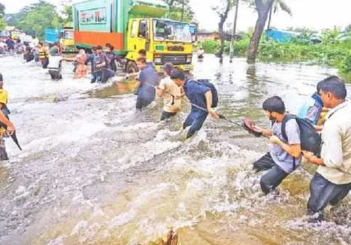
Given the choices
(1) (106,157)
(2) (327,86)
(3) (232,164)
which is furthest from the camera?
(1) (106,157)

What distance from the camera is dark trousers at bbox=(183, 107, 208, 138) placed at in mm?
6406

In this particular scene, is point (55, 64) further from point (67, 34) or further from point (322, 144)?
point (67, 34)

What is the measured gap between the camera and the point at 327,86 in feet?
10.6

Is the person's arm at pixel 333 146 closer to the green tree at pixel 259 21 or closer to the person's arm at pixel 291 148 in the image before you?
the person's arm at pixel 291 148

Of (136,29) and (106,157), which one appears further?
(136,29)

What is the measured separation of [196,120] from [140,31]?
871 centimetres

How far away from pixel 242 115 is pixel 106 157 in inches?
159

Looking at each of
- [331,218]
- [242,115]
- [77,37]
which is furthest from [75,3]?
[331,218]

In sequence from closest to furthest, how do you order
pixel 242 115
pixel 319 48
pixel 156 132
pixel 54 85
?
pixel 156 132 → pixel 242 115 → pixel 54 85 → pixel 319 48

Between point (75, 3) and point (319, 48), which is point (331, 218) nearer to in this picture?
point (75, 3)

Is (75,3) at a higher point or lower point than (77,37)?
higher

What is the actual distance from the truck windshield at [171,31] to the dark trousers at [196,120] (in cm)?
763

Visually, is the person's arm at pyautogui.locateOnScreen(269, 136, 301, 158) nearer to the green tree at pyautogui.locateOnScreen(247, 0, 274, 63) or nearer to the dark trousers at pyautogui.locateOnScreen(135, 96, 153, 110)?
the dark trousers at pyautogui.locateOnScreen(135, 96, 153, 110)

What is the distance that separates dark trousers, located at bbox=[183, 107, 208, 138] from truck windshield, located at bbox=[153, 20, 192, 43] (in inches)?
300
